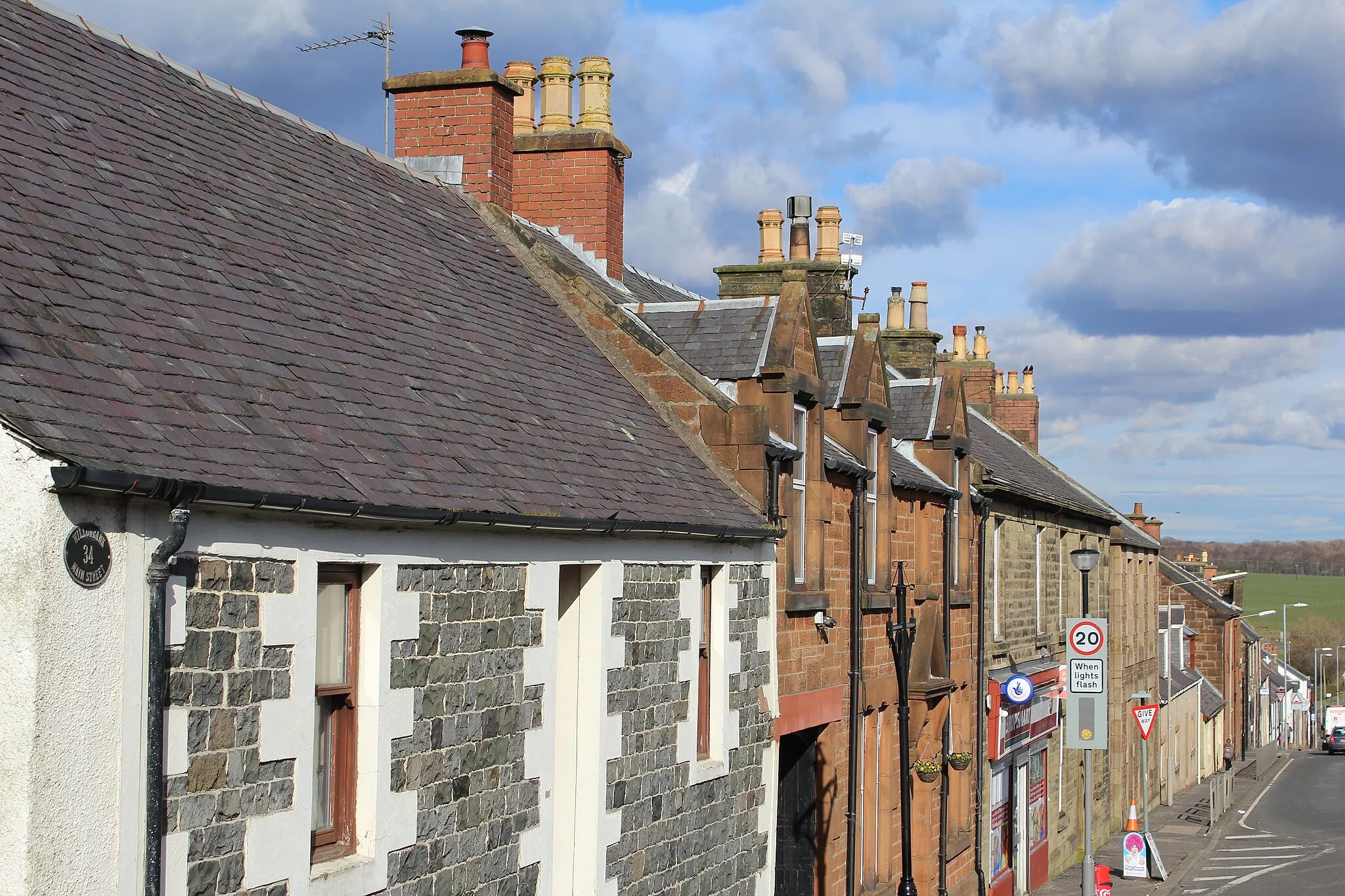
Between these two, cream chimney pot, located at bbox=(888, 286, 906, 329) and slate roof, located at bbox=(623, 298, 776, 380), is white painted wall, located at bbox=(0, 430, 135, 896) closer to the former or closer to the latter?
slate roof, located at bbox=(623, 298, 776, 380)

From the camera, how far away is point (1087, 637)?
58.2 ft

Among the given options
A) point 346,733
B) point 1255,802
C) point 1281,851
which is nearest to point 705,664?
point 346,733

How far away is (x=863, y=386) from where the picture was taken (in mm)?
17094

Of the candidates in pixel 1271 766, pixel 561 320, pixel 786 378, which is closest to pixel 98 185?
pixel 561 320

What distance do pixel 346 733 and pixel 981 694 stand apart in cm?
1660

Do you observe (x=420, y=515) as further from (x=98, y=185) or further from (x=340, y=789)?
(x=98, y=185)

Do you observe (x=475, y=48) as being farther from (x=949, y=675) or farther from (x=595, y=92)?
(x=949, y=675)

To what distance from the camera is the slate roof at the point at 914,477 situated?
18.9m

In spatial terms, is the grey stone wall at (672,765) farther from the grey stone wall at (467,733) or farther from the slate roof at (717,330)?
the slate roof at (717,330)

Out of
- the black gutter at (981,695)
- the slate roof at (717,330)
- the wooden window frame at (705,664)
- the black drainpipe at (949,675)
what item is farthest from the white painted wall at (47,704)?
the black gutter at (981,695)

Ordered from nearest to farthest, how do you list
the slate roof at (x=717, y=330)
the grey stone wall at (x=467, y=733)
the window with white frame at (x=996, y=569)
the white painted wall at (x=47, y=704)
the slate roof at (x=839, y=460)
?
the white painted wall at (x=47, y=704)
the grey stone wall at (x=467, y=733)
the slate roof at (x=717, y=330)
the slate roof at (x=839, y=460)
the window with white frame at (x=996, y=569)

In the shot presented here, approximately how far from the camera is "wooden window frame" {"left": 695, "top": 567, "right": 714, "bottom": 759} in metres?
12.7

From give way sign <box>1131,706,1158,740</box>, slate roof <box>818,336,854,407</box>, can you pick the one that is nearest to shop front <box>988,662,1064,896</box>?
give way sign <box>1131,706,1158,740</box>

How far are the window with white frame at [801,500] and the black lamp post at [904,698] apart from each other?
330cm
